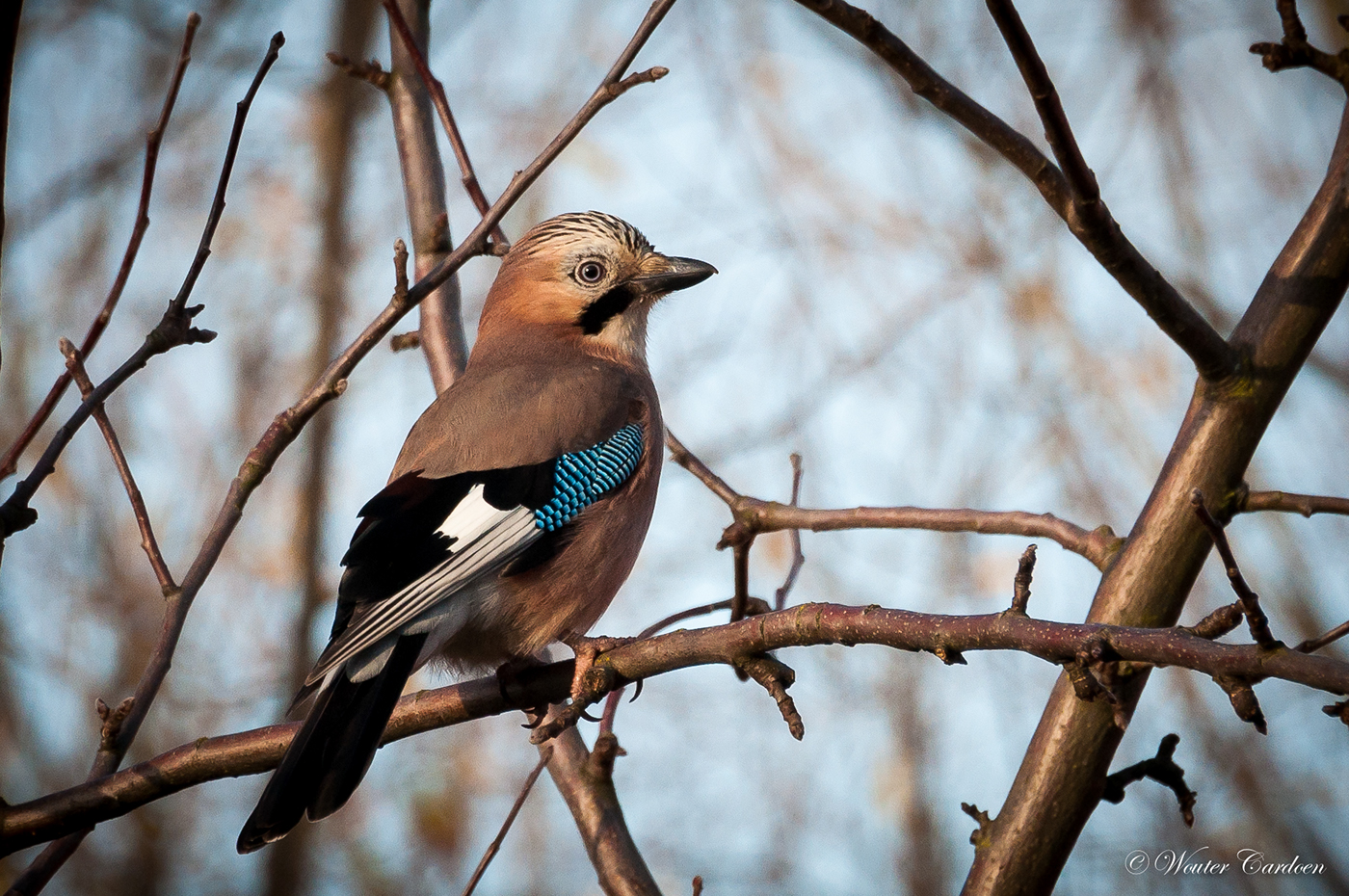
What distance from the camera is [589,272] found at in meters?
4.86

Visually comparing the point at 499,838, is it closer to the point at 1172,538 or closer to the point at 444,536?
the point at 444,536

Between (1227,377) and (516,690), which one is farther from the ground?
(1227,377)

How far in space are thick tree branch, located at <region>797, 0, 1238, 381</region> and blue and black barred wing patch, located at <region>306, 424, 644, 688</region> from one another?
162cm

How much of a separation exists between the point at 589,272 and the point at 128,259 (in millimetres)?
2288

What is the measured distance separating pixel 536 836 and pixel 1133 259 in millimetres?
7082

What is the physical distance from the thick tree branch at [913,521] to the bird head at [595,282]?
1.13 metres

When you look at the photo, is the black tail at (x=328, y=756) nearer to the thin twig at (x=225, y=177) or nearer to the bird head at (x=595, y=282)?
the thin twig at (x=225, y=177)

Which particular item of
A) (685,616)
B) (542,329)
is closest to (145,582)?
(542,329)

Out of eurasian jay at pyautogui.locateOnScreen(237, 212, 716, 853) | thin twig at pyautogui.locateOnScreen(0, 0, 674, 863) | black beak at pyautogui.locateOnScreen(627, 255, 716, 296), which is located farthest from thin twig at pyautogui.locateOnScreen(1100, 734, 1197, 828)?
black beak at pyautogui.locateOnScreen(627, 255, 716, 296)

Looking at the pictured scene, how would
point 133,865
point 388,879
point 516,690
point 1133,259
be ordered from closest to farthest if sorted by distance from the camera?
point 1133,259
point 516,690
point 133,865
point 388,879

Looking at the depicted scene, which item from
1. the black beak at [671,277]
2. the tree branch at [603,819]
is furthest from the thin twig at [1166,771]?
the black beak at [671,277]

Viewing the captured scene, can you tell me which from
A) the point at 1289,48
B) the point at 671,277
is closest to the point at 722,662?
the point at 1289,48

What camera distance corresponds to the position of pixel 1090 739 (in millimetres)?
2832

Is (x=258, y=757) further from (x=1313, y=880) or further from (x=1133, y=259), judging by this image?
(x=1313, y=880)
